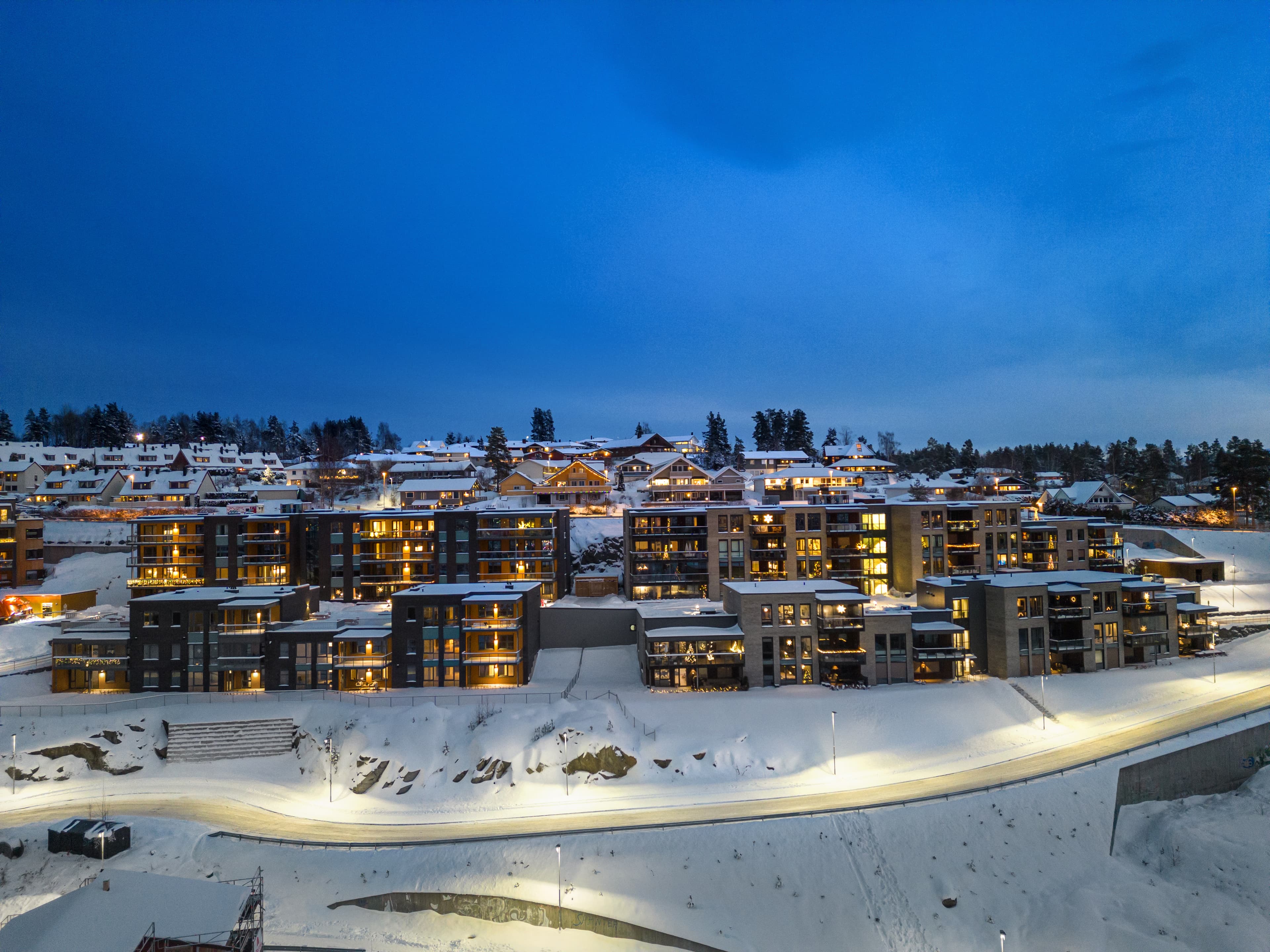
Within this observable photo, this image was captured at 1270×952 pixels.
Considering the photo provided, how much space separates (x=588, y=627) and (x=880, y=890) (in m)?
29.9

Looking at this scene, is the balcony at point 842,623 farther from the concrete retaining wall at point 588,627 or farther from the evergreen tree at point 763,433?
the evergreen tree at point 763,433

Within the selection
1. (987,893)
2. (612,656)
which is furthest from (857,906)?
(612,656)

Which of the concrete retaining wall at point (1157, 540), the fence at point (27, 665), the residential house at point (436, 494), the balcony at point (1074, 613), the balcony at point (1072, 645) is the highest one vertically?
the residential house at point (436, 494)

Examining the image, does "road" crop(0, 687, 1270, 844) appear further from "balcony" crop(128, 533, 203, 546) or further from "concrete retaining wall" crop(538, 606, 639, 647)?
"balcony" crop(128, 533, 203, 546)

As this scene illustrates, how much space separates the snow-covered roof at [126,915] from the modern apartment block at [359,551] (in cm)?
4188

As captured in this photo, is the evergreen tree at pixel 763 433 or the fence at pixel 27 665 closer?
the fence at pixel 27 665

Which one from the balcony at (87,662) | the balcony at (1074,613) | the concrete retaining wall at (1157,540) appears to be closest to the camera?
the balcony at (87,662)

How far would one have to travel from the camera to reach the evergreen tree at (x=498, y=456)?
323ft

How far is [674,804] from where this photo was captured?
1249 inches

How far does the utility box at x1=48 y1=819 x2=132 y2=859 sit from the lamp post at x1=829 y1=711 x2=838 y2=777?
34.9m

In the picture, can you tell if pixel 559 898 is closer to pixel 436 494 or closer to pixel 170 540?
pixel 436 494

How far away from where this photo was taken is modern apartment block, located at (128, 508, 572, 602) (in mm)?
60531

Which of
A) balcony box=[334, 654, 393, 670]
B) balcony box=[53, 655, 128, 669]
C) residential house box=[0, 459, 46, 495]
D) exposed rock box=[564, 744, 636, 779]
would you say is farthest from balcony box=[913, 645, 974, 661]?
residential house box=[0, 459, 46, 495]

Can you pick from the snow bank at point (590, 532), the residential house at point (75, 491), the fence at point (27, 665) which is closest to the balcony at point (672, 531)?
the snow bank at point (590, 532)
